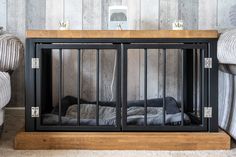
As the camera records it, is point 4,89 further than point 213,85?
No

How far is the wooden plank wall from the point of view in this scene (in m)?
1.93

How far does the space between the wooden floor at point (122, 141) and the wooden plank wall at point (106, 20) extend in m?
0.59

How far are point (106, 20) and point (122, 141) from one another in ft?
2.89

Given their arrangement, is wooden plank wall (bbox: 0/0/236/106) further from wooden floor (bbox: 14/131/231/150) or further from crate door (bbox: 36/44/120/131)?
wooden floor (bbox: 14/131/231/150)

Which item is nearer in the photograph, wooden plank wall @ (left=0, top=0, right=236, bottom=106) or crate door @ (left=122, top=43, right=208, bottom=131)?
crate door @ (left=122, top=43, right=208, bottom=131)

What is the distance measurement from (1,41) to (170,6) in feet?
3.54

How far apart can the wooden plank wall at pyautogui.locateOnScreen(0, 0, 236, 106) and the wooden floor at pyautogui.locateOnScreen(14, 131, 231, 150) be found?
59cm

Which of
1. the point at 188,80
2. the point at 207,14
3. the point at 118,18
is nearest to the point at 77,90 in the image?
the point at 118,18

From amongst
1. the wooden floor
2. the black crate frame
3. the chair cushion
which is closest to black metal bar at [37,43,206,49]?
the black crate frame

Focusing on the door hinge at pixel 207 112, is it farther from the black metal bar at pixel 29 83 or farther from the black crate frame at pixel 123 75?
the black metal bar at pixel 29 83

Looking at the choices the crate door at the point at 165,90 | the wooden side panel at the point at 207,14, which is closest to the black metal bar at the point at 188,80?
the crate door at the point at 165,90

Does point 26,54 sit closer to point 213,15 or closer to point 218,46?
point 218,46

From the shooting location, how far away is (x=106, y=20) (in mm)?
1947

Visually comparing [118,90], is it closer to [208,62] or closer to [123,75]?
[123,75]
